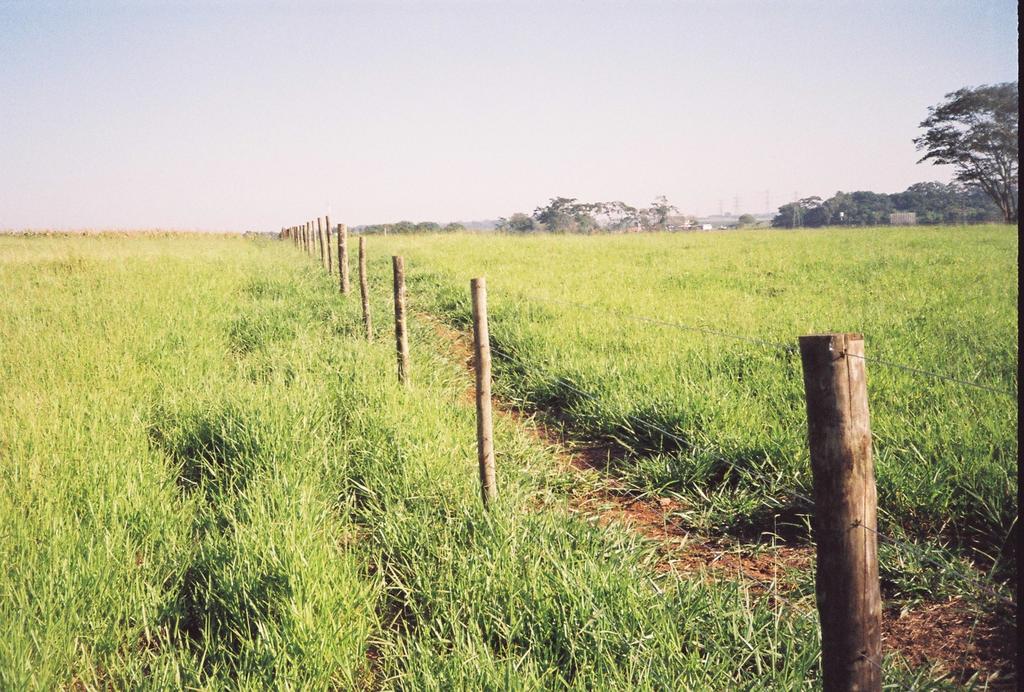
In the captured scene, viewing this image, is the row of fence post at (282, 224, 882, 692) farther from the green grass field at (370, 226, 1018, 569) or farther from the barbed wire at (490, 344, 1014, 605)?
the green grass field at (370, 226, 1018, 569)

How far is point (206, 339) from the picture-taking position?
6637 millimetres

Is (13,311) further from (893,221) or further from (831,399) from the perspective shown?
(893,221)

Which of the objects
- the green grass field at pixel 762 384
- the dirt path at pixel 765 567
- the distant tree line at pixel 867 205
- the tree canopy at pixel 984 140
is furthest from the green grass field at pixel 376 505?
the distant tree line at pixel 867 205

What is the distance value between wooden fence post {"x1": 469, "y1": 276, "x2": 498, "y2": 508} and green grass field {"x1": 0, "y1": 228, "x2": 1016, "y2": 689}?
90 millimetres

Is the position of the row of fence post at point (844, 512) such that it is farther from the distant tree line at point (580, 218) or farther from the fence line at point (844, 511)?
the distant tree line at point (580, 218)

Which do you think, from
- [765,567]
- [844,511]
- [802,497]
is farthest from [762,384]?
[844,511]

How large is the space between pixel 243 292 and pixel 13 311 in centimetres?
379

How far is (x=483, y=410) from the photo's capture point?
11.3ft

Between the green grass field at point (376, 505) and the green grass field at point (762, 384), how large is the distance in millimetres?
30

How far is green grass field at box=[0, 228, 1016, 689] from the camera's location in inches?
86.1

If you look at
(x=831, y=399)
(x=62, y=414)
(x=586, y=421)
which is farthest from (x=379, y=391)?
(x=831, y=399)

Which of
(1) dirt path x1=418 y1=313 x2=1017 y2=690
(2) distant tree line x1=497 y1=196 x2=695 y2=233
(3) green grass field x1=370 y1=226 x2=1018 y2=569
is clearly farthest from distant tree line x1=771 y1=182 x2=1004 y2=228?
(1) dirt path x1=418 y1=313 x2=1017 y2=690

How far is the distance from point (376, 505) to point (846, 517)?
232 centimetres

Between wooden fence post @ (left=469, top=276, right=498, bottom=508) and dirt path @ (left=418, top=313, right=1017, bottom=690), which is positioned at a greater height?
wooden fence post @ (left=469, top=276, right=498, bottom=508)
